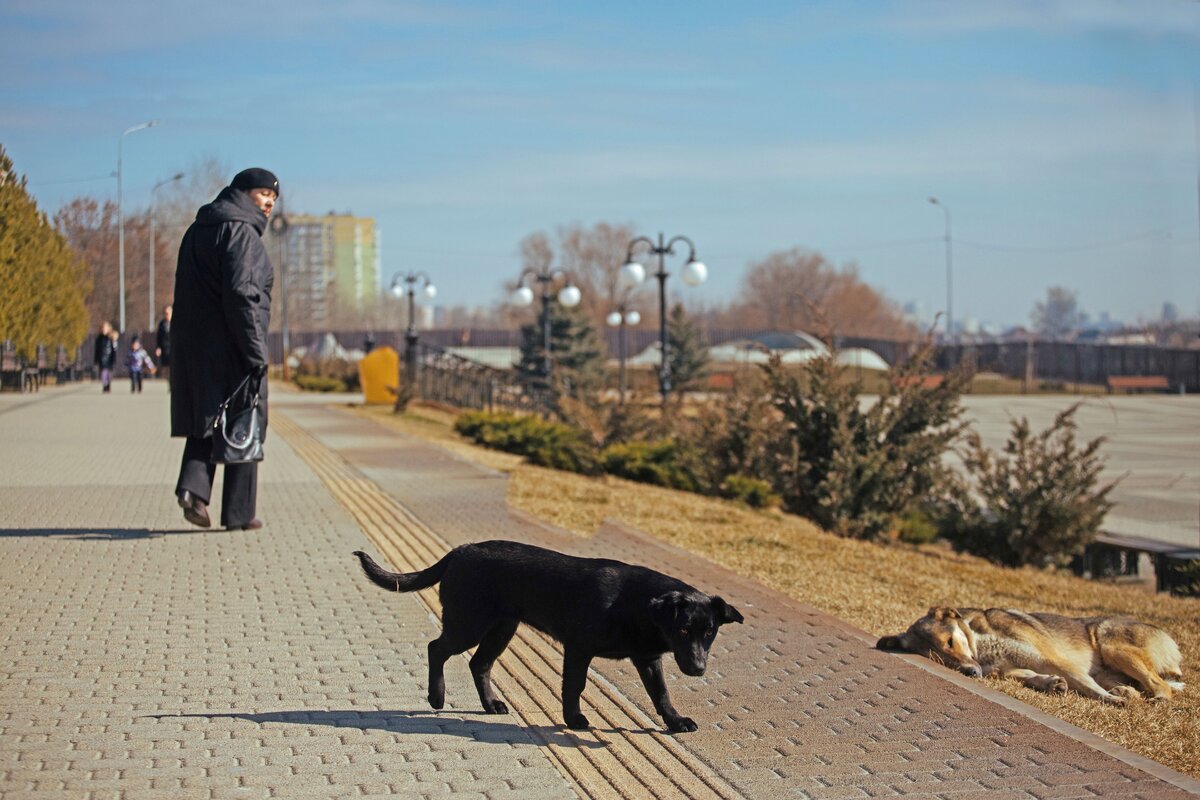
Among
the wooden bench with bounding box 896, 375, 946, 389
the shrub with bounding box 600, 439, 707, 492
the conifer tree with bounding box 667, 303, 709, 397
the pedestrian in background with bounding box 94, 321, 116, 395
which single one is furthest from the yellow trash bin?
the conifer tree with bounding box 667, 303, 709, 397

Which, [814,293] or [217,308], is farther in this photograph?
[814,293]

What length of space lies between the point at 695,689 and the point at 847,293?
99.0 metres

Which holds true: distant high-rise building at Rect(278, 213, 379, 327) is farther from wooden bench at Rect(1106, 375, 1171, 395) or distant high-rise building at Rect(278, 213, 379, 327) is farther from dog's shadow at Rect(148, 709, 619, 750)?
dog's shadow at Rect(148, 709, 619, 750)

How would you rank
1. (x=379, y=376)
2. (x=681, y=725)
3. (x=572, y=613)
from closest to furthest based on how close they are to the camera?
(x=572, y=613), (x=681, y=725), (x=379, y=376)

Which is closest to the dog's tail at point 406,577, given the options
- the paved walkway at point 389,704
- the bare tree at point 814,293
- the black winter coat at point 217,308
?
the paved walkway at point 389,704

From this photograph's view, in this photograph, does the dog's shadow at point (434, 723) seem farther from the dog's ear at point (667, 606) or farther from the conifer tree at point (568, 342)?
the conifer tree at point (568, 342)

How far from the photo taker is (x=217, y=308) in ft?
29.3

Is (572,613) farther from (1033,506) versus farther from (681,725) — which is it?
(1033,506)

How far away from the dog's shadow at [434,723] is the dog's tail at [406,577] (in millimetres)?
477

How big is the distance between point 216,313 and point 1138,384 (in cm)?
5809

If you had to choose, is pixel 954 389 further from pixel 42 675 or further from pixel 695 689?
pixel 42 675

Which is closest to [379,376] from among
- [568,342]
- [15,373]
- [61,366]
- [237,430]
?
[15,373]

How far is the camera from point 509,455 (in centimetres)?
1917

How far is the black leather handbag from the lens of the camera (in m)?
8.90
